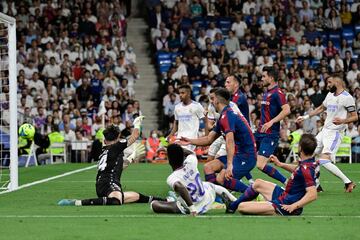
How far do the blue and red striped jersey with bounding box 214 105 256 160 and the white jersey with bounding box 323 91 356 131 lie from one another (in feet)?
11.9

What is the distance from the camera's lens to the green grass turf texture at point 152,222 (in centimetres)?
1059

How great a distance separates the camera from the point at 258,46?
3594 centimetres

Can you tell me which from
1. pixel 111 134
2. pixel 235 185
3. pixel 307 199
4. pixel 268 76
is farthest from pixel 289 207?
pixel 268 76

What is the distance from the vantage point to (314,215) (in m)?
12.7

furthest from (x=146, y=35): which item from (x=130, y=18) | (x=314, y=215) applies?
(x=314, y=215)

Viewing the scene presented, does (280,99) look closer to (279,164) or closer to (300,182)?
(279,164)

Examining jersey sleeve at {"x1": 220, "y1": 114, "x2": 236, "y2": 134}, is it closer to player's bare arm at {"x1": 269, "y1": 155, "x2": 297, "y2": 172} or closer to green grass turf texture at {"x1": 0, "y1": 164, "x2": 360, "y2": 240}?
player's bare arm at {"x1": 269, "y1": 155, "x2": 297, "y2": 172}

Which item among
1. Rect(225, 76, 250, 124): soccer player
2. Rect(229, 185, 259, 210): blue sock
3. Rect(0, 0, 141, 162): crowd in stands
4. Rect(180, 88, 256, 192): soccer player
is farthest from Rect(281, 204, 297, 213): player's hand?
Rect(0, 0, 141, 162): crowd in stands

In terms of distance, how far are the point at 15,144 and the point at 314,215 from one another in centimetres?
728

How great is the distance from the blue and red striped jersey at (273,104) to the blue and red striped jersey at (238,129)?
2095 millimetres

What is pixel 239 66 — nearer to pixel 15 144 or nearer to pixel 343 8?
pixel 343 8

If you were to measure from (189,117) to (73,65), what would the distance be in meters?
16.6

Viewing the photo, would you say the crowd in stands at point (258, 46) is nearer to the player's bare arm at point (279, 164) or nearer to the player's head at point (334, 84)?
the player's head at point (334, 84)

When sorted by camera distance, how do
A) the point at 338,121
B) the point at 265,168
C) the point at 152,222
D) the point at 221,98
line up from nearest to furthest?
1. the point at 152,222
2. the point at 221,98
3. the point at 265,168
4. the point at 338,121
